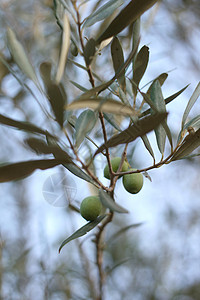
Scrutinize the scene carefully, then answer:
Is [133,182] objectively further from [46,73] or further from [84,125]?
[46,73]

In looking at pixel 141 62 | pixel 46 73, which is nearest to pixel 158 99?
pixel 141 62

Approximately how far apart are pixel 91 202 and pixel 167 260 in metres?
2.06

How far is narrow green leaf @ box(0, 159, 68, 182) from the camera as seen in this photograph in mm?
429

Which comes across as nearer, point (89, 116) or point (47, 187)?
point (89, 116)

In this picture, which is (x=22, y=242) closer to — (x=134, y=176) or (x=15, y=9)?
(x=15, y=9)


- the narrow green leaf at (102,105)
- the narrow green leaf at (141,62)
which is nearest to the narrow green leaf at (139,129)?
the narrow green leaf at (102,105)

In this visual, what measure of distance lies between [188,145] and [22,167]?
257mm

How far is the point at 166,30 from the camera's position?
9.11 feet

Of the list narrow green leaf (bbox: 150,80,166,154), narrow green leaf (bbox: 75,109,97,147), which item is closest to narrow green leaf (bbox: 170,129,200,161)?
narrow green leaf (bbox: 150,80,166,154)

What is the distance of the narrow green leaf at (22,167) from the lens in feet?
1.41

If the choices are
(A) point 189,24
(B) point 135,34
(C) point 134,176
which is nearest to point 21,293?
(C) point 134,176

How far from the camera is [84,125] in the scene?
0.53m

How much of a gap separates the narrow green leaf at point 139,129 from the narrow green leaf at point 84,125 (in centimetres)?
4

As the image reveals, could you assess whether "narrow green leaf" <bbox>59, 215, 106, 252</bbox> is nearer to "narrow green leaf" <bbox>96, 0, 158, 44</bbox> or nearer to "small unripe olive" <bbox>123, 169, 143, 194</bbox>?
"small unripe olive" <bbox>123, 169, 143, 194</bbox>
